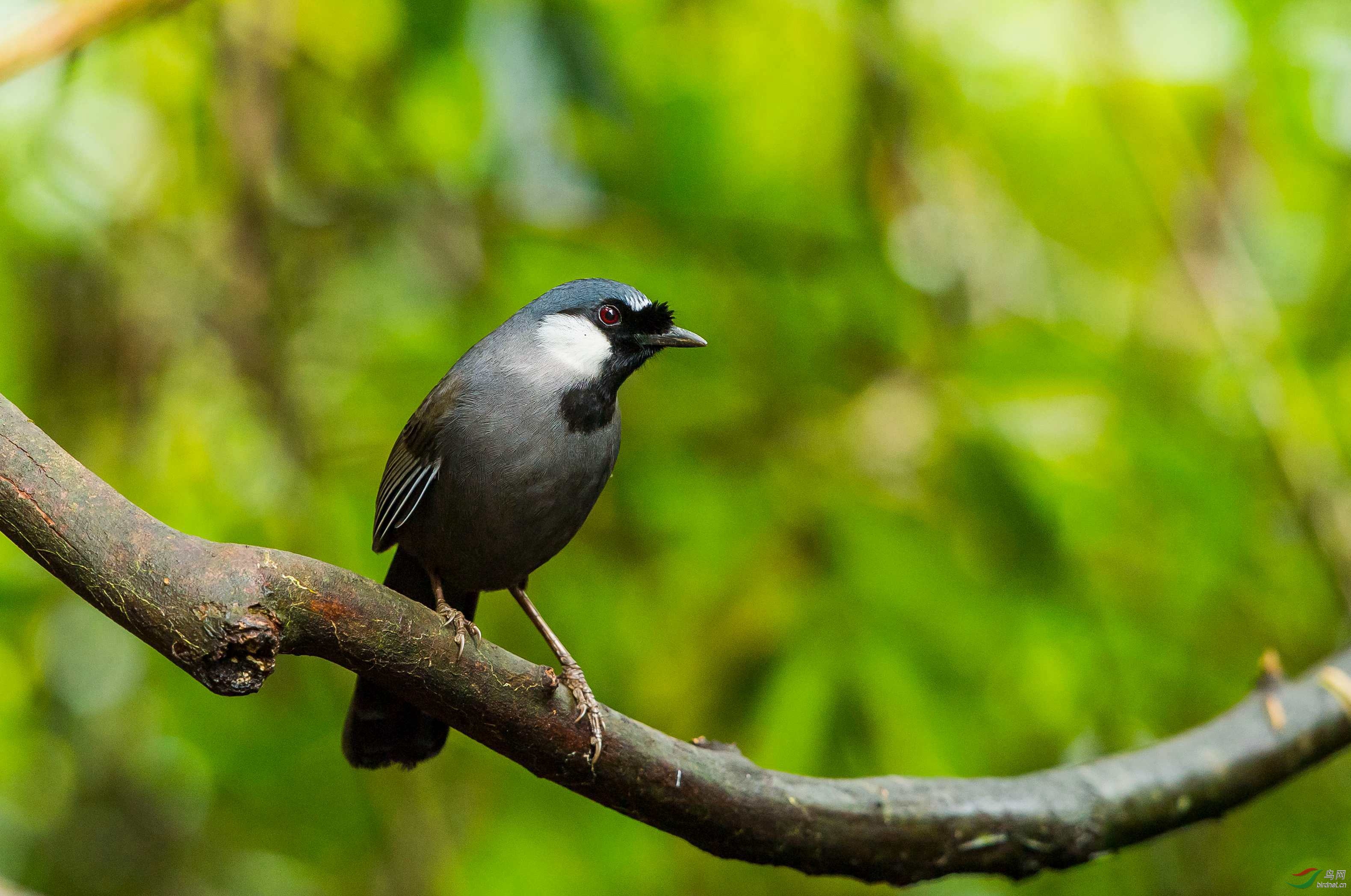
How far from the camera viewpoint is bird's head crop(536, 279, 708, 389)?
364 cm

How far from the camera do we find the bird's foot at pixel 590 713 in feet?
8.96

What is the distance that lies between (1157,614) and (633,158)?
2.68 m

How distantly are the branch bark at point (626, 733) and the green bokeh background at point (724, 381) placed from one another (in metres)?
0.63

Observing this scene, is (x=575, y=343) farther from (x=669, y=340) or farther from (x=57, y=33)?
(x=57, y=33)

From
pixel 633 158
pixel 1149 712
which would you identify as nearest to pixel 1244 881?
pixel 1149 712

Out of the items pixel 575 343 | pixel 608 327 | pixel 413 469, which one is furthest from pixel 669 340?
pixel 413 469

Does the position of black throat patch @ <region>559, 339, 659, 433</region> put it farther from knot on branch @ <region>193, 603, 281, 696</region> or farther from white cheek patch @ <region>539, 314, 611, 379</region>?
knot on branch @ <region>193, 603, 281, 696</region>

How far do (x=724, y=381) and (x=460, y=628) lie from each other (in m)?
2.07

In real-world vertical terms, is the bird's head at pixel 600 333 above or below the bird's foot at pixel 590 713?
above

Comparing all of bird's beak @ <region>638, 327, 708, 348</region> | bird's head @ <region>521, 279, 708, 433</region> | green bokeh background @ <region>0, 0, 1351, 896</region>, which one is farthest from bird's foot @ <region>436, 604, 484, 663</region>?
green bokeh background @ <region>0, 0, 1351, 896</region>

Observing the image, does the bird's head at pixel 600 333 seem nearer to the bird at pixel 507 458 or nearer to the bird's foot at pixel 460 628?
the bird at pixel 507 458

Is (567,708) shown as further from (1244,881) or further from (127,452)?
(1244,881)

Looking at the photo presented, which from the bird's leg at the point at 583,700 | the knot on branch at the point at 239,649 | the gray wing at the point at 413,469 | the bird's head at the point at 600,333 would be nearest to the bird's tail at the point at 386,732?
the gray wing at the point at 413,469

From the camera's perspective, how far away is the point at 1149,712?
15.0 feet
